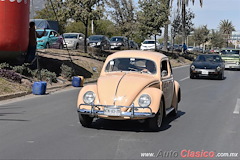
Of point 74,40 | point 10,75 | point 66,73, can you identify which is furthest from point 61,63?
point 74,40

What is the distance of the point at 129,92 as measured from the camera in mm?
7922

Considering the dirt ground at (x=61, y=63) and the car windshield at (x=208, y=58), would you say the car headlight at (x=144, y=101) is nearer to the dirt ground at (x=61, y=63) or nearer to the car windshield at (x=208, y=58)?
the dirt ground at (x=61, y=63)

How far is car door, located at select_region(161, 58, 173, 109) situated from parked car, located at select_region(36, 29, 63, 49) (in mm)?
17838

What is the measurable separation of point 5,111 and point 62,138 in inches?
152

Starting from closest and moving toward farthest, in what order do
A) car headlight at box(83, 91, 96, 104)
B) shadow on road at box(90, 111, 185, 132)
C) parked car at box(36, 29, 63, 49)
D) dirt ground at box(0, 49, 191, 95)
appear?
car headlight at box(83, 91, 96, 104) → shadow on road at box(90, 111, 185, 132) → dirt ground at box(0, 49, 191, 95) → parked car at box(36, 29, 63, 49)

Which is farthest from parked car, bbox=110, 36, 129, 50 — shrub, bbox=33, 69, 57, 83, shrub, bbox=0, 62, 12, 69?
shrub, bbox=0, 62, 12, 69

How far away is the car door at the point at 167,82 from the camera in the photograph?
30.2 ft

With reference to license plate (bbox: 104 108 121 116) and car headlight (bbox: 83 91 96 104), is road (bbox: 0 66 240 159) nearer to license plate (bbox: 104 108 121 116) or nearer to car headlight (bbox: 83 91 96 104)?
license plate (bbox: 104 108 121 116)

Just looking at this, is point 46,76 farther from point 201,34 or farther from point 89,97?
point 201,34

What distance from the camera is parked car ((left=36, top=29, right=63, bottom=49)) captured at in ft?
88.8

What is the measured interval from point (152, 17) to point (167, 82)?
31.4 m

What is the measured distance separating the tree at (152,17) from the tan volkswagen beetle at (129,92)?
30.9 meters

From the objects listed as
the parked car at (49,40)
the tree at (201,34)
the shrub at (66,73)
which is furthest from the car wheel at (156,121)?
the tree at (201,34)

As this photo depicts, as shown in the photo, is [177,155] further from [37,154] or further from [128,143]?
[37,154]
